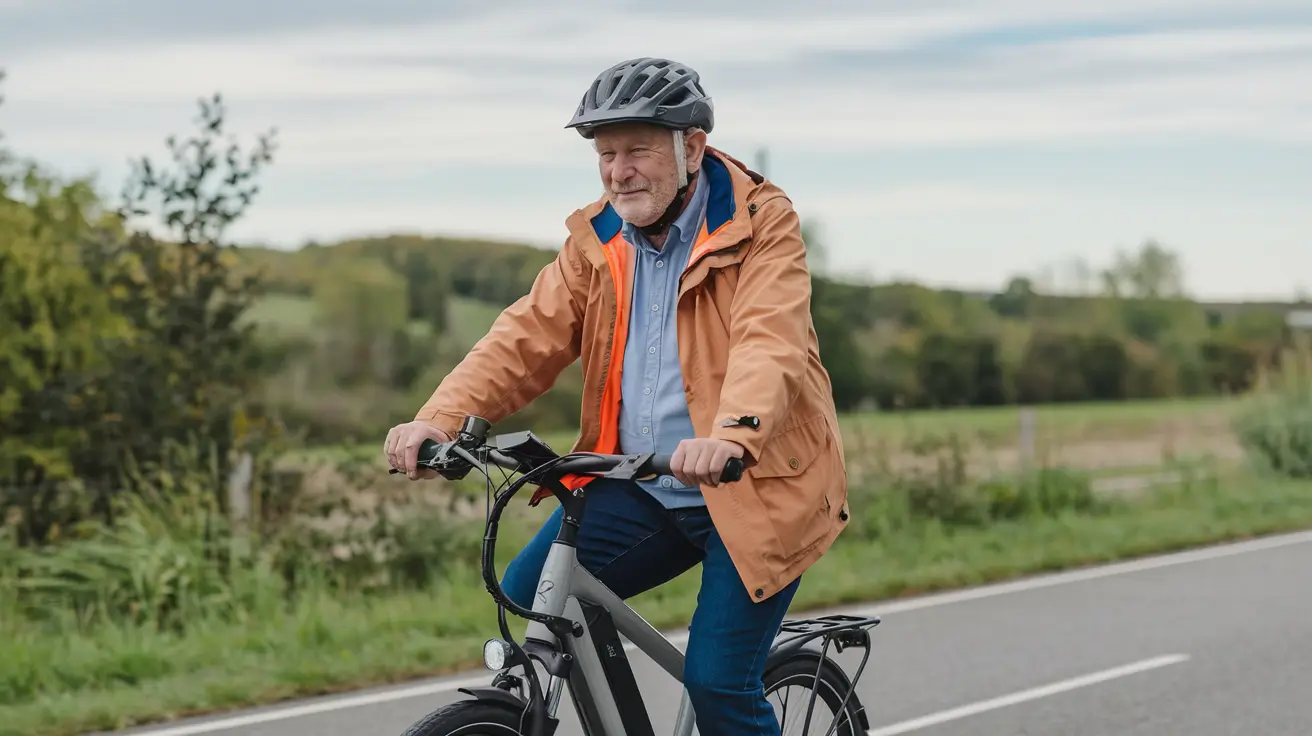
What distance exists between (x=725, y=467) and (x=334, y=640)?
16.5 feet

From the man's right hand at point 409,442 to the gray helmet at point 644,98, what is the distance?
0.71 meters

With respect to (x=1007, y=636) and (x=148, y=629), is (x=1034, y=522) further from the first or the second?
(x=148, y=629)

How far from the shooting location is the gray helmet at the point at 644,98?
3633mm

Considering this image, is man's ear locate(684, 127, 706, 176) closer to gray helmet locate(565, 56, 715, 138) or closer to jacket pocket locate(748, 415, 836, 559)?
gray helmet locate(565, 56, 715, 138)

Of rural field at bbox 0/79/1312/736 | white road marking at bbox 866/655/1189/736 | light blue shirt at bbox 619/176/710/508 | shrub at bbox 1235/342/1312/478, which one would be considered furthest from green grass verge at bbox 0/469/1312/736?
shrub at bbox 1235/342/1312/478

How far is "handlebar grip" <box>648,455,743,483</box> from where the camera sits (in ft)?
11.1

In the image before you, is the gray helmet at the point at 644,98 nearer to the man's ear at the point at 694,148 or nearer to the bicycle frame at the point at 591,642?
the man's ear at the point at 694,148

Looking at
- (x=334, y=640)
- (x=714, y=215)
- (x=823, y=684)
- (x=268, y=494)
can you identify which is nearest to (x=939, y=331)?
(x=268, y=494)

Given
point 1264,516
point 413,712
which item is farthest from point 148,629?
point 1264,516

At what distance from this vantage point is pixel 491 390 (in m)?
3.91

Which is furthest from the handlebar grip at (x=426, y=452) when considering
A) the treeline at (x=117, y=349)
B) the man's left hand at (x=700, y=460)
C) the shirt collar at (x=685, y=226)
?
the treeline at (x=117, y=349)

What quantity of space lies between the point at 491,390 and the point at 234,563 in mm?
5420

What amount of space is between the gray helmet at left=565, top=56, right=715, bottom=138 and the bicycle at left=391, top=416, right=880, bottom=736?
68 cm

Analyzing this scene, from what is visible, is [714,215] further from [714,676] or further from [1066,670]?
[1066,670]
